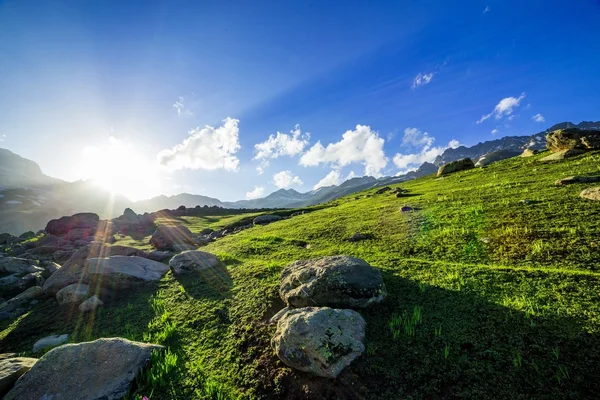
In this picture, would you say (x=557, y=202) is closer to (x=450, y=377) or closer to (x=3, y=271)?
(x=450, y=377)

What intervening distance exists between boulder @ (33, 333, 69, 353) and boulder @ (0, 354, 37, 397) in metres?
3.02

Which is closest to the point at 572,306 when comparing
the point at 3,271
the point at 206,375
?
the point at 206,375

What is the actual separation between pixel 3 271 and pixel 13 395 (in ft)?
84.5

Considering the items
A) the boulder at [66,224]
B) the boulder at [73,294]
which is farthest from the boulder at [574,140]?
the boulder at [66,224]

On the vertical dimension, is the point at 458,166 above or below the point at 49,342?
above

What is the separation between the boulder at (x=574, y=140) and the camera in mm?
35781

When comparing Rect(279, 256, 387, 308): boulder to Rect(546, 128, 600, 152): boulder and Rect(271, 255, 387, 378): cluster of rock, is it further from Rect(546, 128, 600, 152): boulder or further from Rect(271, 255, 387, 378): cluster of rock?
Rect(546, 128, 600, 152): boulder

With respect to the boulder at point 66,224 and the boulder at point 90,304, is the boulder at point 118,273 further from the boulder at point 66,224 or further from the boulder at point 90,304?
the boulder at point 66,224

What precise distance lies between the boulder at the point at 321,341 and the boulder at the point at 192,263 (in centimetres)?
1107

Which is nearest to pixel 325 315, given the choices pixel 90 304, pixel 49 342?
pixel 49 342

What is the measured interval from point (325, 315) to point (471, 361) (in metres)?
3.76

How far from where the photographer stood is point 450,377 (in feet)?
20.3

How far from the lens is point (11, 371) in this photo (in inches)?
297

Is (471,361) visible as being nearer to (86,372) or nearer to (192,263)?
(86,372)
